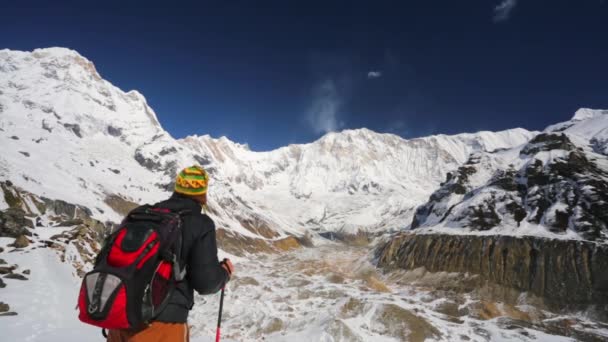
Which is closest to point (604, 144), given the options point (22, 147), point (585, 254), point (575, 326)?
point (585, 254)

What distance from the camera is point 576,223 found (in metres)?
92.8

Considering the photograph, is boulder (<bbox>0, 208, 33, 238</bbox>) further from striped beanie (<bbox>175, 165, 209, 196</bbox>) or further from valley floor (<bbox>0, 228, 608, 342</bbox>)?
striped beanie (<bbox>175, 165, 209, 196</bbox>)

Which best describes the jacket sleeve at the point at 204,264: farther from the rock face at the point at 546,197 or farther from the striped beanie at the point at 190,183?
the rock face at the point at 546,197

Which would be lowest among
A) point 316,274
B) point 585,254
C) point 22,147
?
point 316,274

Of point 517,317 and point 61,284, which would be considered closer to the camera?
point 61,284

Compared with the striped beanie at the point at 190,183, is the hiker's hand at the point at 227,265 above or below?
below

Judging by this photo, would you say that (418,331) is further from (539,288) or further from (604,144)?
(604,144)

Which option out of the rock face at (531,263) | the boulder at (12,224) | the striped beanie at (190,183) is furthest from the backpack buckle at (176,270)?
the rock face at (531,263)

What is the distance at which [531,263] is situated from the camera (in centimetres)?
9088

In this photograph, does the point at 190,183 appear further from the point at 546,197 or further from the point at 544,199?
the point at 546,197

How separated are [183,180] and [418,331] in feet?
184

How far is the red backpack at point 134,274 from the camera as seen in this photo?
382 cm

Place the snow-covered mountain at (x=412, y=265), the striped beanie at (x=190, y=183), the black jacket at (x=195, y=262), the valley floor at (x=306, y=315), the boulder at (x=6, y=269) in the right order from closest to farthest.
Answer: the black jacket at (x=195, y=262) → the striped beanie at (x=190, y=183) → the valley floor at (x=306, y=315) → the boulder at (x=6, y=269) → the snow-covered mountain at (x=412, y=265)

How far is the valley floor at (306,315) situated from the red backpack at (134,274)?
37.5ft
